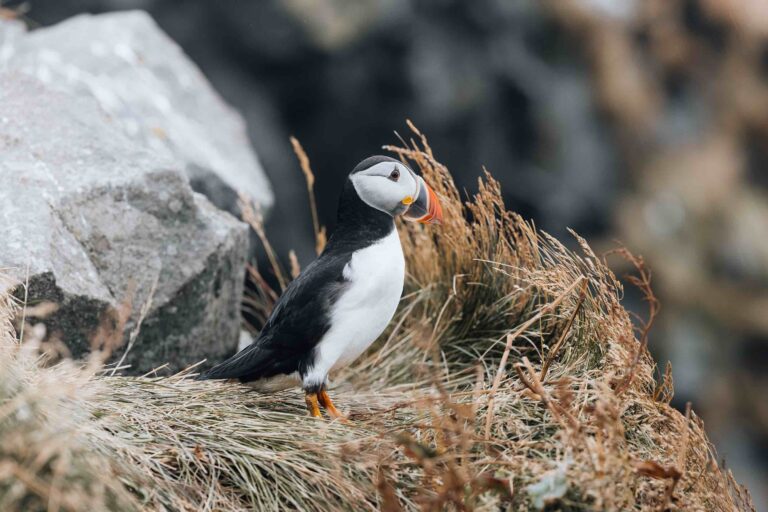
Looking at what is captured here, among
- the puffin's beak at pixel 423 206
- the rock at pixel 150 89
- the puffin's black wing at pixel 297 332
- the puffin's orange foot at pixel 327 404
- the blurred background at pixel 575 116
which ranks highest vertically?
the puffin's beak at pixel 423 206

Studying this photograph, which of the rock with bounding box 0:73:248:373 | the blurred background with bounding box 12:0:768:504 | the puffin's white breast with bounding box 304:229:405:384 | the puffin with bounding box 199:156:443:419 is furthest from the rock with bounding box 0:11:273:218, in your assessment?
the puffin's white breast with bounding box 304:229:405:384

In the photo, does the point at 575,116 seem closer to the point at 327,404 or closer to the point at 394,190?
the point at 394,190

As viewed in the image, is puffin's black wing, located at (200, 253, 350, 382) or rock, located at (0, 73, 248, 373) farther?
rock, located at (0, 73, 248, 373)

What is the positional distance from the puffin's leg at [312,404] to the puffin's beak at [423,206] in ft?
2.21

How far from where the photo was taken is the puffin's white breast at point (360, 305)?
298 centimetres

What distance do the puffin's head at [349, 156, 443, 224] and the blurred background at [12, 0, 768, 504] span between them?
333 cm

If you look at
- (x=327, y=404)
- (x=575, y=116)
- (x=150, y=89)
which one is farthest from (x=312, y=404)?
(x=575, y=116)

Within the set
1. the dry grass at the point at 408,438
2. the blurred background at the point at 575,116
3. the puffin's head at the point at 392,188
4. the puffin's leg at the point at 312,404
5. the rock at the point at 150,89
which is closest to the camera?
the dry grass at the point at 408,438

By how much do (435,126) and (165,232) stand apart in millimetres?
3958

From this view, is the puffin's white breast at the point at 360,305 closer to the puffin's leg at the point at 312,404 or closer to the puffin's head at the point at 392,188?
the puffin's leg at the point at 312,404

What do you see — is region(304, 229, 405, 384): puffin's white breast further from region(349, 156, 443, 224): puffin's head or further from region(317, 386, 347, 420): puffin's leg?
region(349, 156, 443, 224): puffin's head

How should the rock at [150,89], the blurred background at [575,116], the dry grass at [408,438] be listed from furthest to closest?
the blurred background at [575,116] → the rock at [150,89] → the dry grass at [408,438]

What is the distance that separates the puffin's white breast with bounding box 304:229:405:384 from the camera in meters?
2.98

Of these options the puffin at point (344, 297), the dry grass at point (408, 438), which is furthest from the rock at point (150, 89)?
the dry grass at point (408, 438)
